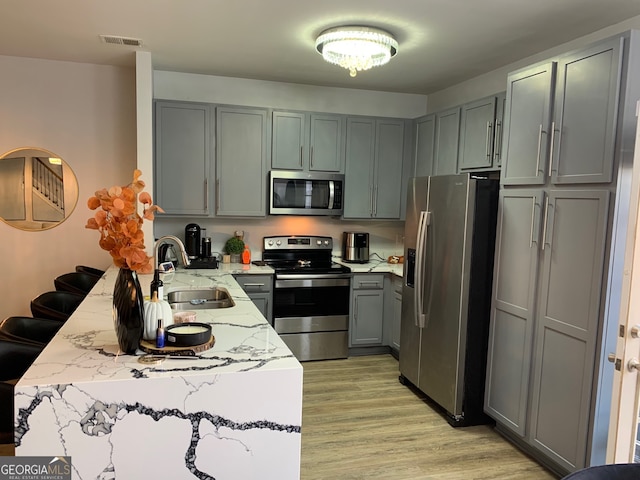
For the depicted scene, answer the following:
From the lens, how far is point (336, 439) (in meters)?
3.00

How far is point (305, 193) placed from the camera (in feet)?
14.8

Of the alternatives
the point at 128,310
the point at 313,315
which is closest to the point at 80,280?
the point at 313,315

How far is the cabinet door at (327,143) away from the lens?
4523 mm

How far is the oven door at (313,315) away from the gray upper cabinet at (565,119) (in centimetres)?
198

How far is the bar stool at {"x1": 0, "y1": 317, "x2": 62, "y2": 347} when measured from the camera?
253 cm

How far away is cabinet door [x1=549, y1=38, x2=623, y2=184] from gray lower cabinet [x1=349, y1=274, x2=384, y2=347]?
2192 mm

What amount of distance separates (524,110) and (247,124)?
2.47 m

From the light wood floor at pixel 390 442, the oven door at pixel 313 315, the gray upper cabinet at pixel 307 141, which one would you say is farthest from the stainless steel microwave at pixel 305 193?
the light wood floor at pixel 390 442

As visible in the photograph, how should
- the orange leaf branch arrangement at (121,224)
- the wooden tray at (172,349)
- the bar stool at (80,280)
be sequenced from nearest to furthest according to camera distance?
the orange leaf branch arrangement at (121,224) → the wooden tray at (172,349) → the bar stool at (80,280)

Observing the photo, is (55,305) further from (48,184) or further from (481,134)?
(481,134)

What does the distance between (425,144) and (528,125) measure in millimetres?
1779

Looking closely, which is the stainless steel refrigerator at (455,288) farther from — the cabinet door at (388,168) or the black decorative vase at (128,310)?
the black decorative vase at (128,310)

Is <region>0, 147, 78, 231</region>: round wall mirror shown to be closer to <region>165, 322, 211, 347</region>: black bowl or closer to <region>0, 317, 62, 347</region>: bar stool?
<region>0, 317, 62, 347</region>: bar stool

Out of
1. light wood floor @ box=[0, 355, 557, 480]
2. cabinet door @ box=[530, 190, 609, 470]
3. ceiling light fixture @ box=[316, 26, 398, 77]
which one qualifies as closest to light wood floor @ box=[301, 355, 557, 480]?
light wood floor @ box=[0, 355, 557, 480]
